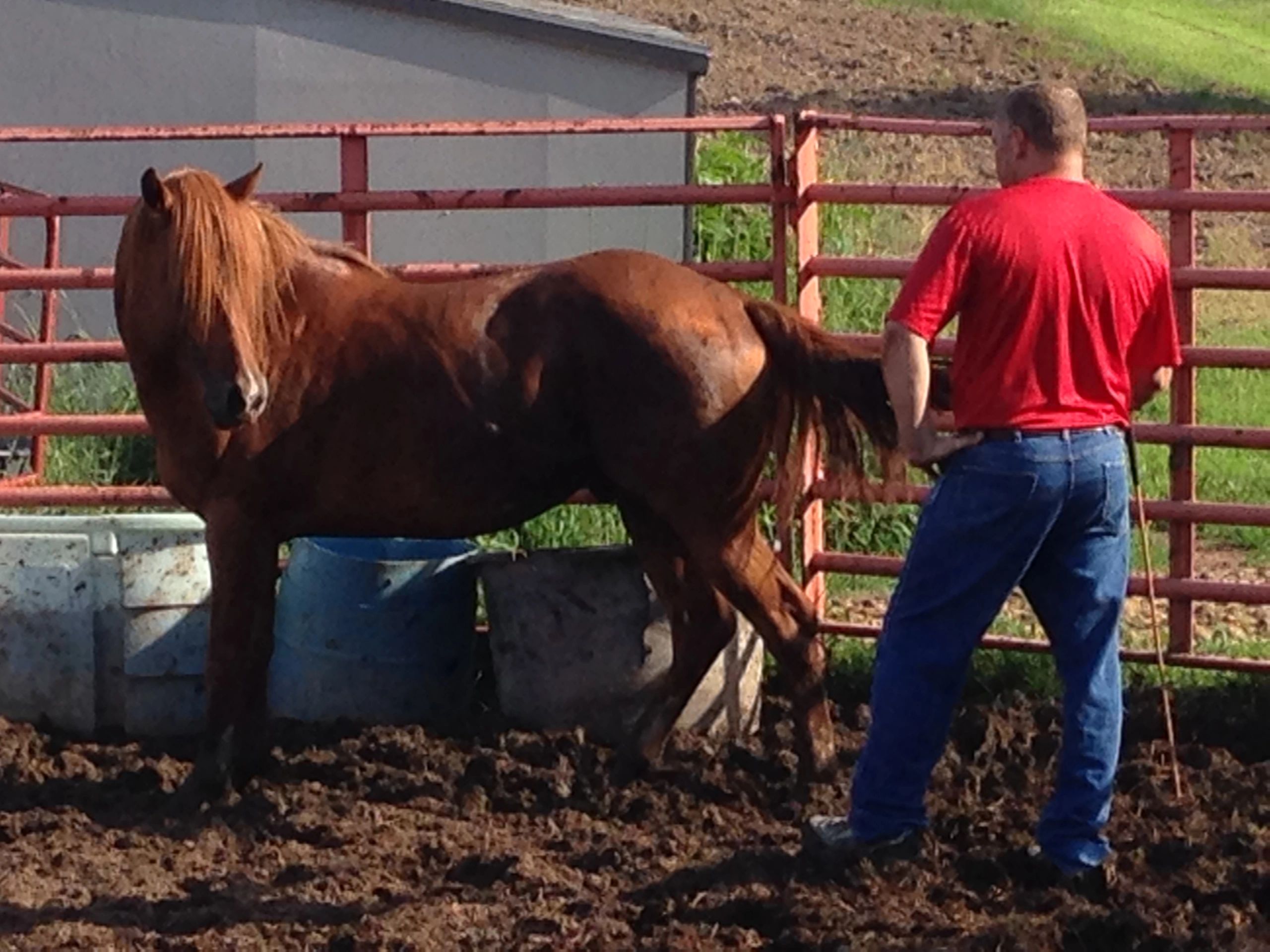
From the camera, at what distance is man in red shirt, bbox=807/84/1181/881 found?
4406mm

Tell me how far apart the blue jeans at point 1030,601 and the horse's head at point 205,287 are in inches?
70.7

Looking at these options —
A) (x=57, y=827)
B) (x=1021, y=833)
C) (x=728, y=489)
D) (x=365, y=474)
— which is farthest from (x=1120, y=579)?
(x=57, y=827)

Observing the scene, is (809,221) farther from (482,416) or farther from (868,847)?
(868,847)

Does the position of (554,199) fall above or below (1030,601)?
above

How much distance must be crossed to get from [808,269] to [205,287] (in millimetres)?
1929

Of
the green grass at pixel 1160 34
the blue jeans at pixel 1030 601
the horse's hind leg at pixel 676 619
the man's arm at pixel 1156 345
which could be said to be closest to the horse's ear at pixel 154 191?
the horse's hind leg at pixel 676 619

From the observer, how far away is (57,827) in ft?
17.9

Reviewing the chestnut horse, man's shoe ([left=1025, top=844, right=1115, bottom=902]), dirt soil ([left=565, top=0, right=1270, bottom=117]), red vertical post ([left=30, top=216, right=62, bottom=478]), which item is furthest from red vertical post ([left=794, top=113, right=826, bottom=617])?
dirt soil ([left=565, top=0, right=1270, bottom=117])

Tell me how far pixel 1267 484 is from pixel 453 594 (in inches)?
171

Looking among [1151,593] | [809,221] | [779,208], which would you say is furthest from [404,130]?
[1151,593]

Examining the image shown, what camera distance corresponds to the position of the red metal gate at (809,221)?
599 centimetres

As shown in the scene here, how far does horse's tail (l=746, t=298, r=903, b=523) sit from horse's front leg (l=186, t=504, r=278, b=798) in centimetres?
146

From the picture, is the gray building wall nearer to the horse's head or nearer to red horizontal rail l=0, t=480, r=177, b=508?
red horizontal rail l=0, t=480, r=177, b=508

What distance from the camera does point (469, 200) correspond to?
6262mm
